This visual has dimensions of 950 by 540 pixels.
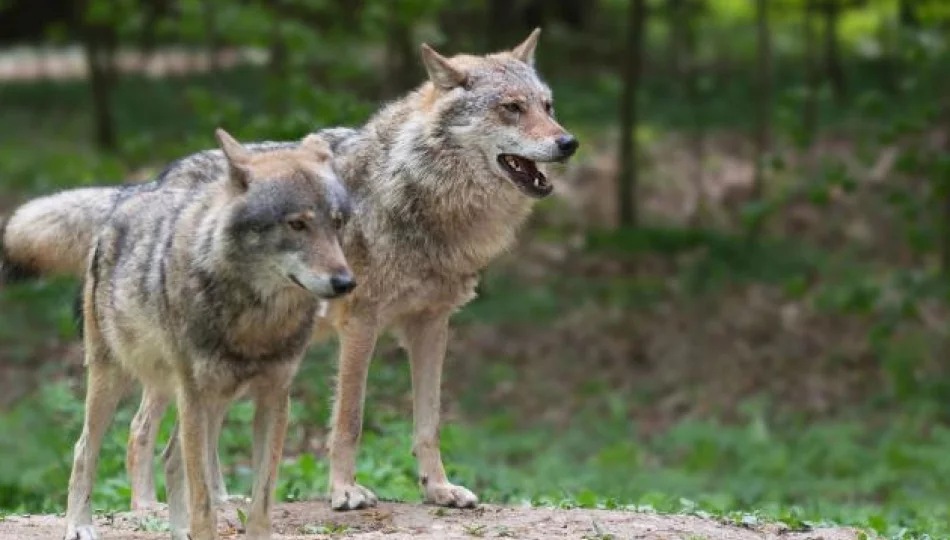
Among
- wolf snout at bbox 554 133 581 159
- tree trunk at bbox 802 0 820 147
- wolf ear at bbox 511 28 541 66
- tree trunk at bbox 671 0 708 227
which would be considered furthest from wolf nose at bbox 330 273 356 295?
tree trunk at bbox 802 0 820 147

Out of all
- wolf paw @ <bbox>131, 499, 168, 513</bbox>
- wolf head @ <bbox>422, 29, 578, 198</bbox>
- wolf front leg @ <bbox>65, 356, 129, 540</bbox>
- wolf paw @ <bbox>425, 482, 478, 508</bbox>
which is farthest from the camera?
wolf paw @ <bbox>131, 499, 168, 513</bbox>

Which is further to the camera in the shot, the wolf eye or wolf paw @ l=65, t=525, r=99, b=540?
wolf paw @ l=65, t=525, r=99, b=540

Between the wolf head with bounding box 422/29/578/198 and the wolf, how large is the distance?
58.6 inches

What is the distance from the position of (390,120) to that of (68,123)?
19.2 meters

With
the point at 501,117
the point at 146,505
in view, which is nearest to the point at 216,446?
the point at 146,505

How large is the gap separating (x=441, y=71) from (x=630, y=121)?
1200cm

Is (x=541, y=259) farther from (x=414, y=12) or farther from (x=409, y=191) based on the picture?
(x=409, y=191)

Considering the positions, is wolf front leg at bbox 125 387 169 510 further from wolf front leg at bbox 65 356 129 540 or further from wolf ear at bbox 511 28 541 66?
wolf ear at bbox 511 28 541 66

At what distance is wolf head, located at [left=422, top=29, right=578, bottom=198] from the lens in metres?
8.12

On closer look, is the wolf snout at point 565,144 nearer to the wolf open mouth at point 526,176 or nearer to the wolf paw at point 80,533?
the wolf open mouth at point 526,176

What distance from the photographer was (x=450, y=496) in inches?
335

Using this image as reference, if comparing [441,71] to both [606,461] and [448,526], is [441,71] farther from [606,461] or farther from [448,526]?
[606,461]

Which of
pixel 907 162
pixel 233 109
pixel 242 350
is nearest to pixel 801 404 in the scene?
pixel 907 162

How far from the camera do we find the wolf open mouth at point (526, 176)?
8.15 meters
